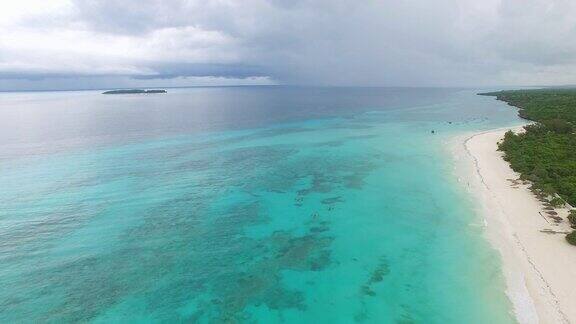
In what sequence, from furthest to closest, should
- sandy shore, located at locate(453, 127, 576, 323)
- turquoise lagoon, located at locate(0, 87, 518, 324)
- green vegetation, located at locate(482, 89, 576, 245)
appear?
1. green vegetation, located at locate(482, 89, 576, 245)
2. turquoise lagoon, located at locate(0, 87, 518, 324)
3. sandy shore, located at locate(453, 127, 576, 323)

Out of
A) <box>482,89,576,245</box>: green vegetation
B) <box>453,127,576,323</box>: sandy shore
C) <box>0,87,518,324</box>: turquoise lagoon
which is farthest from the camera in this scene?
<box>482,89,576,245</box>: green vegetation

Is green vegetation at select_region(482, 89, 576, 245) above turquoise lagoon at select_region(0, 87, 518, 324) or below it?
above

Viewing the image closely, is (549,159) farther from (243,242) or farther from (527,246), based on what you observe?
(243,242)

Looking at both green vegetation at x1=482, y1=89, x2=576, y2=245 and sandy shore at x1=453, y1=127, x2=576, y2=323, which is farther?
green vegetation at x1=482, y1=89, x2=576, y2=245

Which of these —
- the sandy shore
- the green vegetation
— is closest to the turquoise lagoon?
the sandy shore

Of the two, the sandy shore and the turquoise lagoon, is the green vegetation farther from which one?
the turquoise lagoon

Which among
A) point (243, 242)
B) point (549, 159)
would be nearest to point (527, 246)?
point (243, 242)

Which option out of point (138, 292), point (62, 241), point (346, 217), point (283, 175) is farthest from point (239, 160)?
point (138, 292)
